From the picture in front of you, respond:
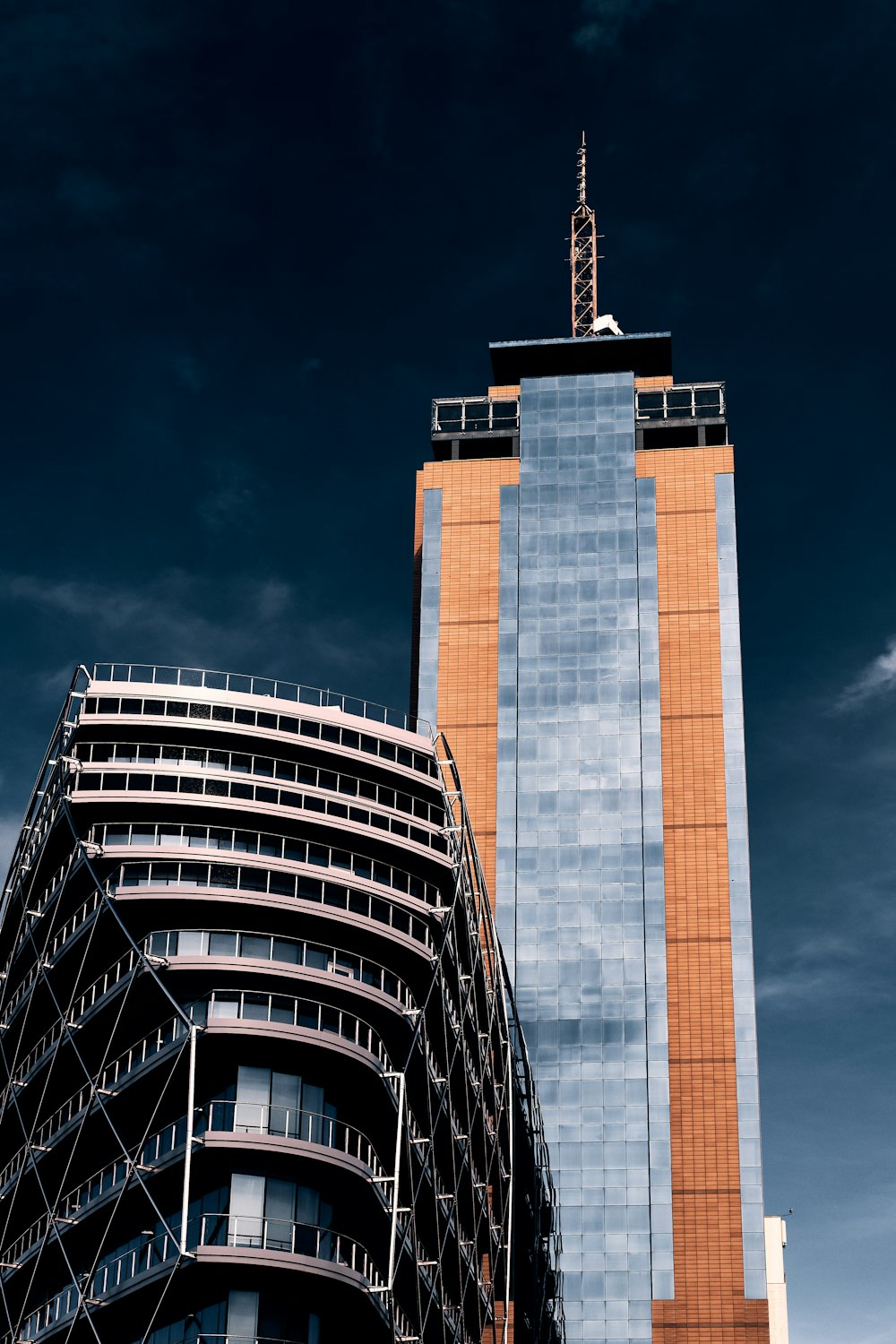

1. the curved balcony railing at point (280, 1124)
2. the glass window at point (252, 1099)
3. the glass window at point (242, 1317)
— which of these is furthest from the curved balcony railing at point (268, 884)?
the glass window at point (242, 1317)

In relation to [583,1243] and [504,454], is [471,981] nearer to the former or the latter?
Answer: [583,1243]

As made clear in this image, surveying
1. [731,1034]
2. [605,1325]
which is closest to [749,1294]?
[605,1325]

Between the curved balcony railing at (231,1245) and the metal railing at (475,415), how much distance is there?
7156 cm

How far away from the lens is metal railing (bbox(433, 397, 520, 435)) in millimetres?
127312

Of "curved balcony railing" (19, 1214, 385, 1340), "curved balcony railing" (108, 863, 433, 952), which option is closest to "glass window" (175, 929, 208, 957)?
"curved balcony railing" (108, 863, 433, 952)

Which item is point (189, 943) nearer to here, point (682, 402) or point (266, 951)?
point (266, 951)

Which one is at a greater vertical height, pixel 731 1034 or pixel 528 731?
pixel 528 731

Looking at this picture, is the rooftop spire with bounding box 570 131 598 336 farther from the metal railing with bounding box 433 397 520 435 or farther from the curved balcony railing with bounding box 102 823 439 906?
the curved balcony railing with bounding box 102 823 439 906

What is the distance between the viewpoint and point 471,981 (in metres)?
83.4

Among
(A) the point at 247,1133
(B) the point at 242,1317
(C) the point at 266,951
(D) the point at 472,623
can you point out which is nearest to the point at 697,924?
(D) the point at 472,623

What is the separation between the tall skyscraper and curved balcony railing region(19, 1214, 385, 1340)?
36.7 metres

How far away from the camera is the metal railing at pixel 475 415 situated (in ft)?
Answer: 418

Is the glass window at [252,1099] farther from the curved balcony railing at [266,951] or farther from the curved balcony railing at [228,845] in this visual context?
the curved balcony railing at [228,845]

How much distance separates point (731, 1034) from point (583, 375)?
46873 mm
